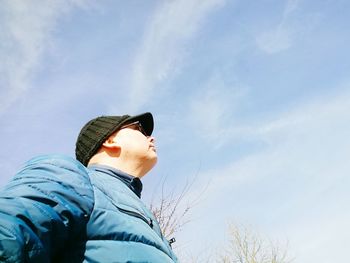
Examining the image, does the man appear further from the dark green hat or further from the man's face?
the dark green hat

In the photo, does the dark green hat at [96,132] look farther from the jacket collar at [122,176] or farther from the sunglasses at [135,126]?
the jacket collar at [122,176]

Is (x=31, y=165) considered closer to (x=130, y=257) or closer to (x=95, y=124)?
(x=130, y=257)

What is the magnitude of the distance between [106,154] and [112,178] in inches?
20.3

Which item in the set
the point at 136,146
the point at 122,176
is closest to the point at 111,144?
the point at 136,146

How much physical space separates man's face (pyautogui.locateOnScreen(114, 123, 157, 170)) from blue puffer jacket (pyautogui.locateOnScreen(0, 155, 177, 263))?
699 millimetres

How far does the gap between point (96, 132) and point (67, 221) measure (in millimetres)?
1400

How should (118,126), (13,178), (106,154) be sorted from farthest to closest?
(118,126), (106,154), (13,178)

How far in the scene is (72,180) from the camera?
138 cm

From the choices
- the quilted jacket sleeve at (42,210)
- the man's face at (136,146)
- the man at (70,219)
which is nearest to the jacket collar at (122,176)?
the man at (70,219)

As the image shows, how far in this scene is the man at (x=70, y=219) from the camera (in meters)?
1.08

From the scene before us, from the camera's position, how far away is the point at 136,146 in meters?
2.38

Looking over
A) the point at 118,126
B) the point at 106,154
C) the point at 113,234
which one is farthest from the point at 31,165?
the point at 118,126

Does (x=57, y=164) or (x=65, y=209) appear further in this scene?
(x=57, y=164)

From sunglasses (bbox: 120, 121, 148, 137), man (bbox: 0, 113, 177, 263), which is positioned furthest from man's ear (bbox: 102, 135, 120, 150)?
man (bbox: 0, 113, 177, 263)
